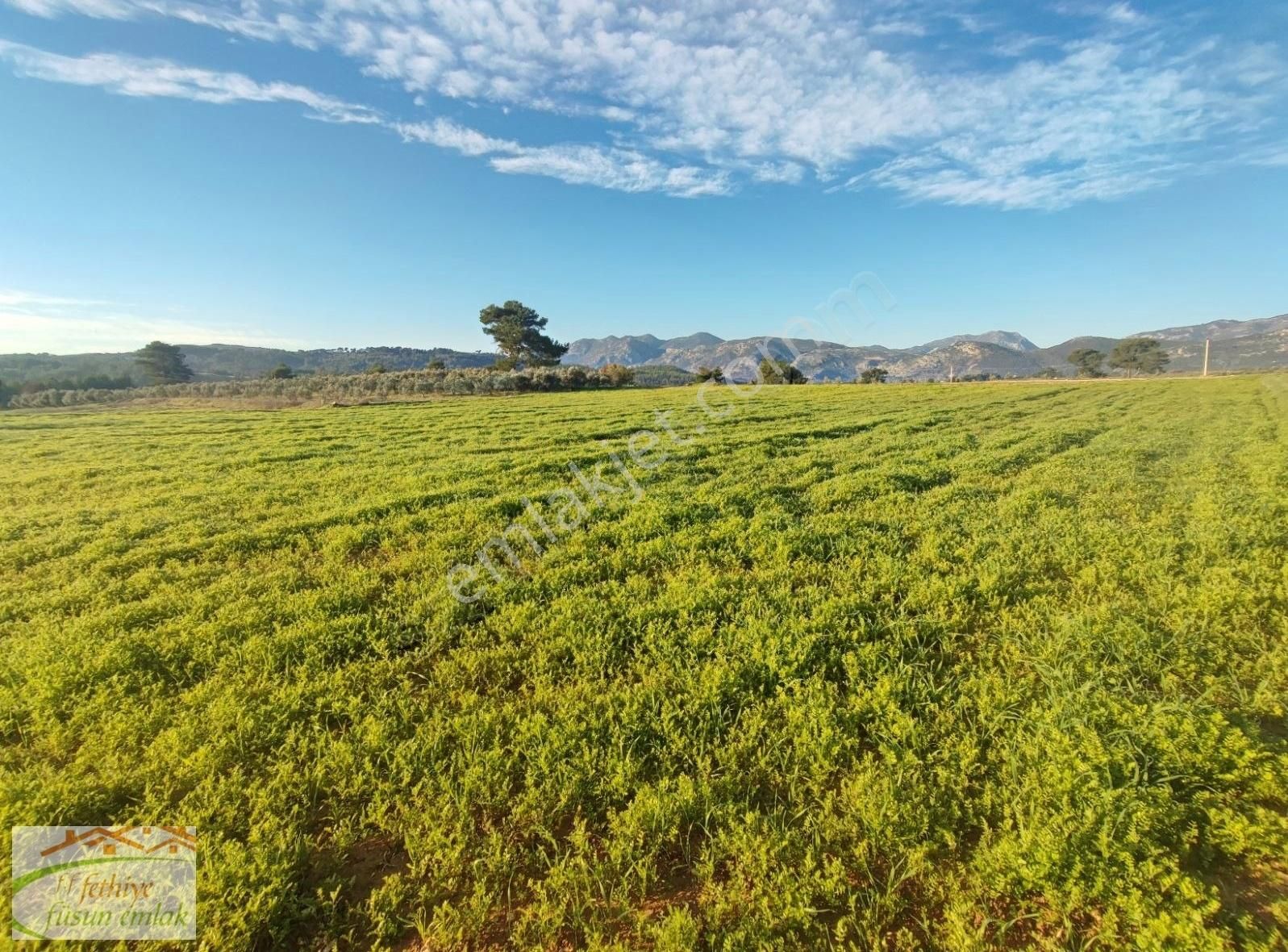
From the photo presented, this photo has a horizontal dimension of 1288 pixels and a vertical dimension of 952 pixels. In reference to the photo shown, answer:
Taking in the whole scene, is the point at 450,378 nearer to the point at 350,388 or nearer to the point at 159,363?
the point at 350,388

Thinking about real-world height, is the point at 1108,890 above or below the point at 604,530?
below

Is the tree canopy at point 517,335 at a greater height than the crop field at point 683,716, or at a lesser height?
greater

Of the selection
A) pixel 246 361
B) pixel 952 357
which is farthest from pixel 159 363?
pixel 952 357

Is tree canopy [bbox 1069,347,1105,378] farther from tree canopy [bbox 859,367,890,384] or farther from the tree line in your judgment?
tree canopy [bbox 859,367,890,384]

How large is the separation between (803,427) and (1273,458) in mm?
10489

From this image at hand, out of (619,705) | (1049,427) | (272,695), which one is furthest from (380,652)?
(1049,427)

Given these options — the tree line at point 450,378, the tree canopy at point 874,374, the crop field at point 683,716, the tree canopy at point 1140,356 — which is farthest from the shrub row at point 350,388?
the tree canopy at point 1140,356

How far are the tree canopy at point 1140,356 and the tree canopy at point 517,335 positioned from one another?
117542mm

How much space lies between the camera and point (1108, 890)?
2.52m

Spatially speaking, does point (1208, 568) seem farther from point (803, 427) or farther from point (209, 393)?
point (209, 393)

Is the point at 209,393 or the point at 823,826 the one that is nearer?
the point at 823,826

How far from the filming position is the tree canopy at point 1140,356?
11131 cm

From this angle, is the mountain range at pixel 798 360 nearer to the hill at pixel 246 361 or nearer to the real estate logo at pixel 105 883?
the hill at pixel 246 361

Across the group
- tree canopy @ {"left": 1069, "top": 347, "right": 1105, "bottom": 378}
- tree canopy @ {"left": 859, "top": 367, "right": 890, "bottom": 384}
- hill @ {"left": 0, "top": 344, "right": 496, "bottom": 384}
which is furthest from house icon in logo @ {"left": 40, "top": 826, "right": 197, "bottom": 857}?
tree canopy @ {"left": 1069, "top": 347, "right": 1105, "bottom": 378}
